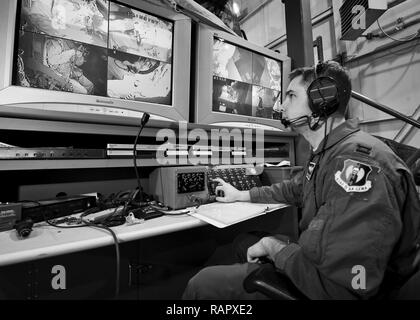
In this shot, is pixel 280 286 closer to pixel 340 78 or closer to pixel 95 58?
pixel 340 78

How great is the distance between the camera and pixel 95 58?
1.03 m

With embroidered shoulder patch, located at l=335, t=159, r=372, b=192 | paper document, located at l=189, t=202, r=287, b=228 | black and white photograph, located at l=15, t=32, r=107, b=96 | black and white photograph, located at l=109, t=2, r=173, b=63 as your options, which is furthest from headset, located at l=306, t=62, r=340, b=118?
black and white photograph, located at l=15, t=32, r=107, b=96

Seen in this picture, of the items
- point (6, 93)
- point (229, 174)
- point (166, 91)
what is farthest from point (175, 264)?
point (6, 93)

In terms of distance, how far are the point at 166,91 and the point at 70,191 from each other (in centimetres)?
78

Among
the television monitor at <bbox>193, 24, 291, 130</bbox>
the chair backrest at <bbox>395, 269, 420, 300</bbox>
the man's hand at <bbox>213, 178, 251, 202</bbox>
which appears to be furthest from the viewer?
the television monitor at <bbox>193, 24, 291, 130</bbox>

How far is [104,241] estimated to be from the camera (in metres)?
0.64

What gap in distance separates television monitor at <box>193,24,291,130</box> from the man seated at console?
688mm

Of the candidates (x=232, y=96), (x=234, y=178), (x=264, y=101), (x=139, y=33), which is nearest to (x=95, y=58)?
(x=139, y=33)

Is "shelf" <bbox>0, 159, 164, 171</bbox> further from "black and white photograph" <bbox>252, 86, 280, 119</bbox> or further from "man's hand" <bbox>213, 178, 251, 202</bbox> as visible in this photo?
"black and white photograph" <bbox>252, 86, 280, 119</bbox>

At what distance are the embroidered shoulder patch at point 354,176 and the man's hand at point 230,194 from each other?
59 cm

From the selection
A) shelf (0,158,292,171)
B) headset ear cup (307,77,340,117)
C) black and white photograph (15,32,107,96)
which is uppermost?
black and white photograph (15,32,107,96)

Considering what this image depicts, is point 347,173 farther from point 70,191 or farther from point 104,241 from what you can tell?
point 70,191

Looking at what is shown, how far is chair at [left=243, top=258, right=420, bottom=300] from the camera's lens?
501 mm

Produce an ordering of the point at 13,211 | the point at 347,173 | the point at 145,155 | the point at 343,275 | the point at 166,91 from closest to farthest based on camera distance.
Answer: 1. the point at 343,275
2. the point at 347,173
3. the point at 13,211
4. the point at 145,155
5. the point at 166,91
